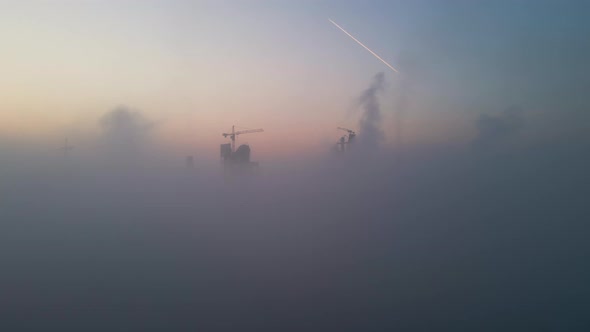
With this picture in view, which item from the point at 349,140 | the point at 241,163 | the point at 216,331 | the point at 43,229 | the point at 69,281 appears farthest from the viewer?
the point at 241,163

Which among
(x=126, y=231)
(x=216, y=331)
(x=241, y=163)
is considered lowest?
(x=216, y=331)

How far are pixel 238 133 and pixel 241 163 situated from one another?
2588 mm

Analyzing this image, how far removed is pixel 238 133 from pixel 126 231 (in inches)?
257

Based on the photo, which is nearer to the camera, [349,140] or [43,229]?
[43,229]

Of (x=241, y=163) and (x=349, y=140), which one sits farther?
(x=241, y=163)

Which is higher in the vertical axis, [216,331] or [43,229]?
[43,229]

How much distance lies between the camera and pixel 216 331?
40.8 feet

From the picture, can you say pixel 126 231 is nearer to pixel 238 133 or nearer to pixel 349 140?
pixel 238 133

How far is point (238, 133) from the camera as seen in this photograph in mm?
20047

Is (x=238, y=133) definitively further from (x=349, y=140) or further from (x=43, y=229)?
(x=43, y=229)

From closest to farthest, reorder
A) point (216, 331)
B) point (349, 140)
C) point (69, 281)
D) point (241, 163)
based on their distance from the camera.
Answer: point (216, 331)
point (69, 281)
point (349, 140)
point (241, 163)

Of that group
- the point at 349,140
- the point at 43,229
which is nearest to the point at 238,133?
the point at 349,140

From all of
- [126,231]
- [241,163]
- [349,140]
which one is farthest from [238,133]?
[126,231]

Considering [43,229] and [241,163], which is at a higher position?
[241,163]
